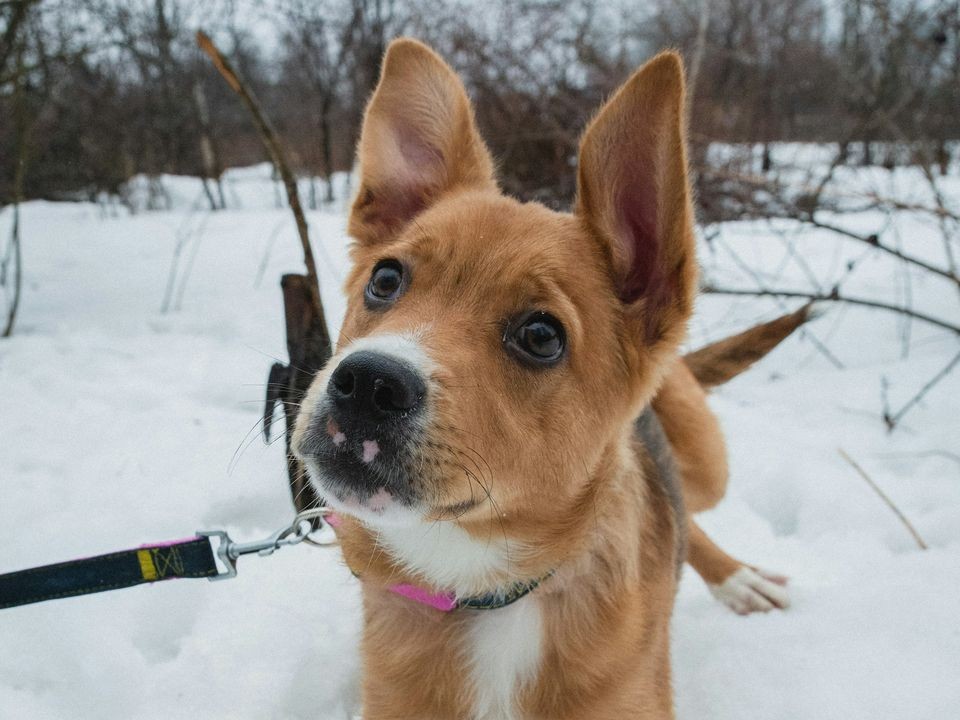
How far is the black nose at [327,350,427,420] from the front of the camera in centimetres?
143

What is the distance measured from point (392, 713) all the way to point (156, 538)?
4.83 ft

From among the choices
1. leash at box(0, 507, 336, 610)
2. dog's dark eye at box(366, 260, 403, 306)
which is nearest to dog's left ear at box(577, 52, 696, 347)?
dog's dark eye at box(366, 260, 403, 306)

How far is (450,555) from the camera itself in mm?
1971

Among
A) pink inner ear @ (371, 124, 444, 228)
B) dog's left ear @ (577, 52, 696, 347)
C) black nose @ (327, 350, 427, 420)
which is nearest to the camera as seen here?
black nose @ (327, 350, 427, 420)

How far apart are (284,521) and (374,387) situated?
2.11 metres

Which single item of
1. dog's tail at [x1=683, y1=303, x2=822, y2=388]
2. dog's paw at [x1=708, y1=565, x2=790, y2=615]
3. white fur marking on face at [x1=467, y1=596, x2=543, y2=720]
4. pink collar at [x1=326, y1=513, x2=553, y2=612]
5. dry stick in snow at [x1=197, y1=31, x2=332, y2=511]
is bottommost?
dog's paw at [x1=708, y1=565, x2=790, y2=615]

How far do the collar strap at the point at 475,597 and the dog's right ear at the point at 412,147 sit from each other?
3.69 feet

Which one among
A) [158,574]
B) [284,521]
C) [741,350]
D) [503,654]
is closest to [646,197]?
[503,654]

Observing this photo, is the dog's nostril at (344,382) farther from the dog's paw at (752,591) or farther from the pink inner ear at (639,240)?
the dog's paw at (752,591)

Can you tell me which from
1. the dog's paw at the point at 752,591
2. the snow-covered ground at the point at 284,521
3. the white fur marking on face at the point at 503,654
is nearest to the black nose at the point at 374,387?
the snow-covered ground at the point at 284,521

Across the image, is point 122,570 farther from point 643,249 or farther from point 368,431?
point 643,249

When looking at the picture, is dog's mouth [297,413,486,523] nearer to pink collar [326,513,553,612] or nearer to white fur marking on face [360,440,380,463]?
white fur marking on face [360,440,380,463]

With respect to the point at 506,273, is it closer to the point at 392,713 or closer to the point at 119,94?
the point at 392,713

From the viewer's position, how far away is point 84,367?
461cm
